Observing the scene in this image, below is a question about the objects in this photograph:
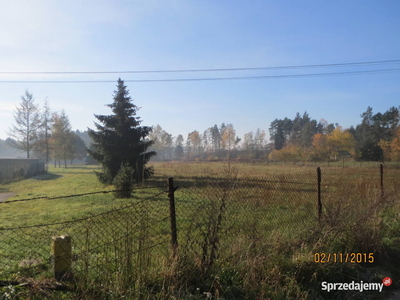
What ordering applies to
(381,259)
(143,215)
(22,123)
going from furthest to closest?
(22,123), (381,259), (143,215)

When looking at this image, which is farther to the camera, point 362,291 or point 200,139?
point 200,139

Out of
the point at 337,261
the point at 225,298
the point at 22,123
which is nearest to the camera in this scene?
the point at 225,298

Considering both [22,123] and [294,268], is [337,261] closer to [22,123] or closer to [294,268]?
[294,268]

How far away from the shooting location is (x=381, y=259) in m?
4.19

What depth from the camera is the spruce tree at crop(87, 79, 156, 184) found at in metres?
18.2

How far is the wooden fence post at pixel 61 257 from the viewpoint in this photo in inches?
113

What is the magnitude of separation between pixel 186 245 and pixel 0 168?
23.6 meters

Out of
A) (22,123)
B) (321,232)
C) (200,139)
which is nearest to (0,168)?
(22,123)
